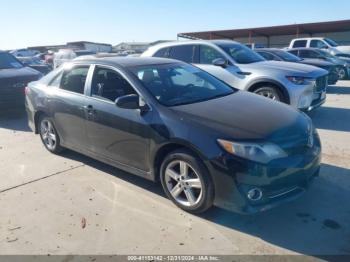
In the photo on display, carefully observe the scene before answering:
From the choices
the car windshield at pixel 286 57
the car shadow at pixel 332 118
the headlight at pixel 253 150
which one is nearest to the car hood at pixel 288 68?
the car shadow at pixel 332 118

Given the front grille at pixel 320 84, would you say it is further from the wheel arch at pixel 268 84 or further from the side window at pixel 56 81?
the side window at pixel 56 81

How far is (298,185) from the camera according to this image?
11.4ft

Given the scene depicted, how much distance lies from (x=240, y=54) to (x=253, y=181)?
5328 mm

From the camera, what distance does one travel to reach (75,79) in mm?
5012

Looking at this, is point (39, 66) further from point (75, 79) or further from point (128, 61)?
point (128, 61)

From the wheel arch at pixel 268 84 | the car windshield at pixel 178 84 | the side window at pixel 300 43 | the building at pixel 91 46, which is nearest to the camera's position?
the car windshield at pixel 178 84

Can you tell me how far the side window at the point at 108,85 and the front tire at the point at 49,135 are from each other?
1.34m

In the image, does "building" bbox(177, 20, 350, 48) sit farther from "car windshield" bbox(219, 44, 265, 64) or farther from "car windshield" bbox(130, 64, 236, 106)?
"car windshield" bbox(130, 64, 236, 106)

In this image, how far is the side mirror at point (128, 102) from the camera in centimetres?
387

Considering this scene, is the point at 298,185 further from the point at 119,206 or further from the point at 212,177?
the point at 119,206

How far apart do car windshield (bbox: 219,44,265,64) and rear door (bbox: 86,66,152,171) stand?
4007mm

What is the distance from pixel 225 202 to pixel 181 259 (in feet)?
2.25

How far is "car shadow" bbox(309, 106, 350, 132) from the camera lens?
274 inches

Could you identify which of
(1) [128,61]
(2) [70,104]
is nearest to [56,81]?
(2) [70,104]
